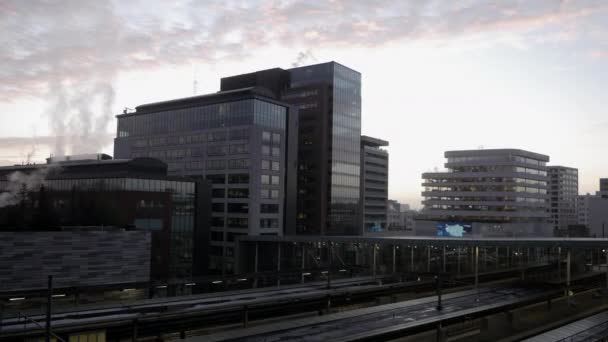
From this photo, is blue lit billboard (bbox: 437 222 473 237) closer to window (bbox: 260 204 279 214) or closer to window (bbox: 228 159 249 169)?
window (bbox: 260 204 279 214)

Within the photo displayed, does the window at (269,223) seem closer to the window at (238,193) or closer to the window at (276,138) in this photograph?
the window at (238,193)

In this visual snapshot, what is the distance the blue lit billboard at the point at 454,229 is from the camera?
5492 inches

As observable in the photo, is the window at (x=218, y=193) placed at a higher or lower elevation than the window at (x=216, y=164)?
lower

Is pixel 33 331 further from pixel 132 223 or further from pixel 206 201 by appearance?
pixel 206 201

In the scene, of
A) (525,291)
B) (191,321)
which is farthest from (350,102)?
(191,321)

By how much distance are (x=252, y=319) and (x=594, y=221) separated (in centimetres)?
17385

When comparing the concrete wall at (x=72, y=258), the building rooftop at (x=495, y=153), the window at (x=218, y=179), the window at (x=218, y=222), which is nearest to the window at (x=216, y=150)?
the window at (x=218, y=179)

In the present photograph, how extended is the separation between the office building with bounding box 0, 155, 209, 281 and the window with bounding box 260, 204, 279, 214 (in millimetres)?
15527

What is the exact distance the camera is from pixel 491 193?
6132 inches

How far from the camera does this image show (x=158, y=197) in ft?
306

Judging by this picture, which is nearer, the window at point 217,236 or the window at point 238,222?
the window at point 238,222

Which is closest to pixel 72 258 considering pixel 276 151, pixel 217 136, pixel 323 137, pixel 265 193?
pixel 265 193

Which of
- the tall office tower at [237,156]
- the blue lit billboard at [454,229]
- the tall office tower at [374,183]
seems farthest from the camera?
the tall office tower at [374,183]

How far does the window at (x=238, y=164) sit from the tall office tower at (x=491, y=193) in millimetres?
59987
